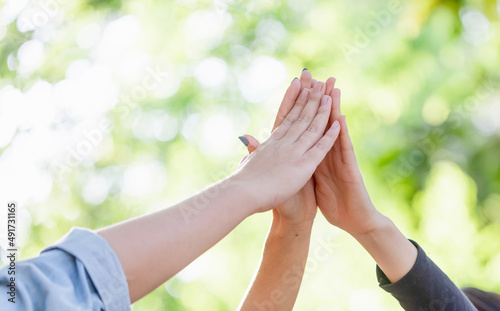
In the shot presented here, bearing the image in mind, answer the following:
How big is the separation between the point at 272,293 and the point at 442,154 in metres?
2.93

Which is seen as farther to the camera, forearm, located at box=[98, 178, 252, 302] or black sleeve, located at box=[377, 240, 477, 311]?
black sleeve, located at box=[377, 240, 477, 311]

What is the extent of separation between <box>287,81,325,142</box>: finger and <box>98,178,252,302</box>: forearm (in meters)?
0.24

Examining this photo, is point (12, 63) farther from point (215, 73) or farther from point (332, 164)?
point (332, 164)


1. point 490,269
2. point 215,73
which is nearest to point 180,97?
point 215,73

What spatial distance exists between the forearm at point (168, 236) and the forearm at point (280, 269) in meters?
0.27

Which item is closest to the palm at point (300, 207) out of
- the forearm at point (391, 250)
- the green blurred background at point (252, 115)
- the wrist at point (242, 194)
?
the forearm at point (391, 250)

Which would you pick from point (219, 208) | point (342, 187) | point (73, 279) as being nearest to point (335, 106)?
point (342, 187)

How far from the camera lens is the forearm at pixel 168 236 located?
1.76 ft

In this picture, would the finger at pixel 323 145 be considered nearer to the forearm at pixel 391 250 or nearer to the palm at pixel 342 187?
the palm at pixel 342 187

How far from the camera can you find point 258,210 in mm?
687

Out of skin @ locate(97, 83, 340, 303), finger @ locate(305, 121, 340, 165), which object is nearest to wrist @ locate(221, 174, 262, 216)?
skin @ locate(97, 83, 340, 303)

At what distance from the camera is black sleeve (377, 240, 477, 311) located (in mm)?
820

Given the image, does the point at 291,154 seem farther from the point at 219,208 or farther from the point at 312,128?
the point at 219,208

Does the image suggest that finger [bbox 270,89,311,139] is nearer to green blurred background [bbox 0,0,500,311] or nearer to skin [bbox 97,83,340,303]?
skin [bbox 97,83,340,303]
